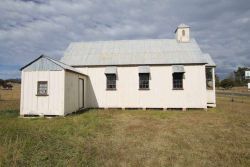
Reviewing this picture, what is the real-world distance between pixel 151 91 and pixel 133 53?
4.07m

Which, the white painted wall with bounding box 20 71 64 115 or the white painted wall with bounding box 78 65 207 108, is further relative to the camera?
the white painted wall with bounding box 78 65 207 108

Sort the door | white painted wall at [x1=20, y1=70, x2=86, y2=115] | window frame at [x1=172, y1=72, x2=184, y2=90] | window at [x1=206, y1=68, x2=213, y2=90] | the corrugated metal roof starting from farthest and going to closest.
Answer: window at [x1=206, y1=68, x2=213, y2=90], the corrugated metal roof, window frame at [x1=172, y1=72, x2=184, y2=90], the door, white painted wall at [x1=20, y1=70, x2=86, y2=115]

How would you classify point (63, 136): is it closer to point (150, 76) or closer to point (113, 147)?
point (113, 147)

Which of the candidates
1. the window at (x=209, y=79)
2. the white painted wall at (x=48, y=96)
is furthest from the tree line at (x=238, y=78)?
the white painted wall at (x=48, y=96)

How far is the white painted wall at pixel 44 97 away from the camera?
1360cm

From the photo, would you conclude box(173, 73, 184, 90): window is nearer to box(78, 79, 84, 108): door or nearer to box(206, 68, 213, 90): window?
box(206, 68, 213, 90): window

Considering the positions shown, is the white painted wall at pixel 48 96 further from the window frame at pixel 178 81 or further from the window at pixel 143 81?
the window frame at pixel 178 81

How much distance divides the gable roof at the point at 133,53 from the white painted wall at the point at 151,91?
65 cm

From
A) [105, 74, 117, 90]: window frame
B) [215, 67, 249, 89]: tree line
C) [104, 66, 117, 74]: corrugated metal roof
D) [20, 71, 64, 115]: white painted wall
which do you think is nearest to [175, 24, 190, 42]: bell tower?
[104, 66, 117, 74]: corrugated metal roof

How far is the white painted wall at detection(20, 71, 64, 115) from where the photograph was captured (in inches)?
535

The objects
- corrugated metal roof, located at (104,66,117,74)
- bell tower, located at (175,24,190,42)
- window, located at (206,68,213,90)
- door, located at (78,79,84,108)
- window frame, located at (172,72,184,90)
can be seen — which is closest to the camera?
door, located at (78,79,84,108)

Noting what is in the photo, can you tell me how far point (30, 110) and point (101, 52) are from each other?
8754mm

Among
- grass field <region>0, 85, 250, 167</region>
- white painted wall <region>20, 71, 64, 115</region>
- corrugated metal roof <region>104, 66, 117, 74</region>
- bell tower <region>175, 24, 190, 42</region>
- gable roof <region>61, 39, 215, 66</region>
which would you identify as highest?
bell tower <region>175, 24, 190, 42</region>

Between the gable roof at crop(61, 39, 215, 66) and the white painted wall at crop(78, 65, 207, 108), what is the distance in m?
0.65
